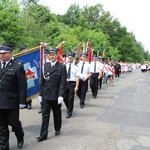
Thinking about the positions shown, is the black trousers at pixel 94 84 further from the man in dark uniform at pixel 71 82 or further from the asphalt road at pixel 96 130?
the man in dark uniform at pixel 71 82

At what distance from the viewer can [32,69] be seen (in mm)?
9633

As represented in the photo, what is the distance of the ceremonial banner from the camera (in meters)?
9.48

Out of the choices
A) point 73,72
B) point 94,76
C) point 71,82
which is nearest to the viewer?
point 71,82

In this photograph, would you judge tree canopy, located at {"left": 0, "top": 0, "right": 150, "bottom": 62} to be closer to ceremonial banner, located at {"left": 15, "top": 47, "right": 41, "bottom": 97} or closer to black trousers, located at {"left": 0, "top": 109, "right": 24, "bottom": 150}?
ceremonial banner, located at {"left": 15, "top": 47, "right": 41, "bottom": 97}

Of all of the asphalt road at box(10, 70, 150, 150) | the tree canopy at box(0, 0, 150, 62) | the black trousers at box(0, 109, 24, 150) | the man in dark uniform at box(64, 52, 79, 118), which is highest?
the tree canopy at box(0, 0, 150, 62)

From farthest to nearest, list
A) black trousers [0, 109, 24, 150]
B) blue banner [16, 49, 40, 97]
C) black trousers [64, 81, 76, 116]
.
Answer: black trousers [64, 81, 76, 116] < blue banner [16, 49, 40, 97] < black trousers [0, 109, 24, 150]

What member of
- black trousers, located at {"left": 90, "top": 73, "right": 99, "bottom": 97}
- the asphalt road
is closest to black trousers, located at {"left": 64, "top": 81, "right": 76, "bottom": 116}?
the asphalt road

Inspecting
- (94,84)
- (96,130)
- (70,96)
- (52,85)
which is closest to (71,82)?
(70,96)

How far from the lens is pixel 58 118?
8.80 meters

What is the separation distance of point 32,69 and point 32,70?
0.02 m

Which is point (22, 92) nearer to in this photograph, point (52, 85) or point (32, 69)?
point (52, 85)

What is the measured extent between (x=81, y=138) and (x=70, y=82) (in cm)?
345

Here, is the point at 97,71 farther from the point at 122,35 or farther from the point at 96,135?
the point at 122,35

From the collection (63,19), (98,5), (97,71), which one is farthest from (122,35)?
(97,71)
